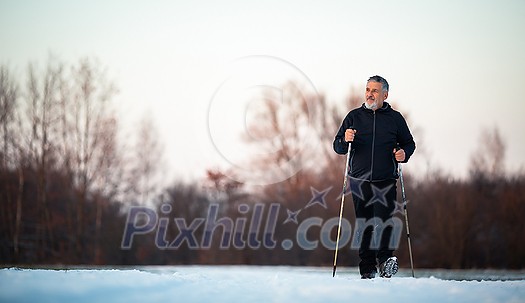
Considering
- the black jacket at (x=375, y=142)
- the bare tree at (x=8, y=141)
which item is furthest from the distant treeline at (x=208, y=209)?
the black jacket at (x=375, y=142)

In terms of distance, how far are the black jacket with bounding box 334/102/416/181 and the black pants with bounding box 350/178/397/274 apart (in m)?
0.11

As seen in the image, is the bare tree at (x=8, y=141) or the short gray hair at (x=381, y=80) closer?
the short gray hair at (x=381, y=80)

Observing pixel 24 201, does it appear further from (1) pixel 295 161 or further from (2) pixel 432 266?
(2) pixel 432 266

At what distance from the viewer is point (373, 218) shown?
6.87 metres

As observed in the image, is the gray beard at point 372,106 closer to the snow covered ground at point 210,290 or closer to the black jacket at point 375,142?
the black jacket at point 375,142

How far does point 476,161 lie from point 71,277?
18.9m

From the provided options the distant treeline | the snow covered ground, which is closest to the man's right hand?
the snow covered ground

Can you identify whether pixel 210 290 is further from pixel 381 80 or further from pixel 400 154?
pixel 381 80

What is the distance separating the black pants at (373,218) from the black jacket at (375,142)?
0.11m

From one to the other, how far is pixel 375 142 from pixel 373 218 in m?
0.77

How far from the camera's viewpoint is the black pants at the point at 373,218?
675 centimetres

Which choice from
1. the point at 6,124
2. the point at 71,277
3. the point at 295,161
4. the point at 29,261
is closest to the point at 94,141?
the point at 6,124

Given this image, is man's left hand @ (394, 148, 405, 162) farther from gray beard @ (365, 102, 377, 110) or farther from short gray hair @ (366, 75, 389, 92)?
short gray hair @ (366, 75, 389, 92)

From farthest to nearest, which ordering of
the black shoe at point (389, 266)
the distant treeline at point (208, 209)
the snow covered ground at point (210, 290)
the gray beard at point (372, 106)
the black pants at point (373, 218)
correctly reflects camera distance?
the distant treeline at point (208, 209) → the gray beard at point (372, 106) → the black pants at point (373, 218) → the black shoe at point (389, 266) → the snow covered ground at point (210, 290)
